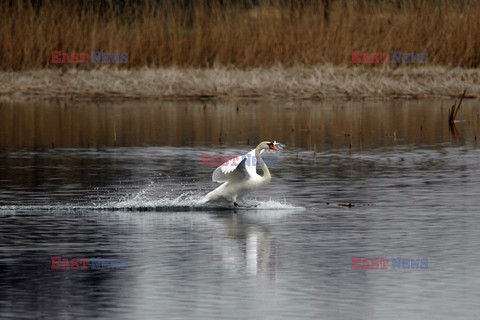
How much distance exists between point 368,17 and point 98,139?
13.0m

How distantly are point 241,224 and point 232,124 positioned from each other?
1233cm

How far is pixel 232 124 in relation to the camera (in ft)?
78.8

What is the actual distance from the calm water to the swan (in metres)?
0.20

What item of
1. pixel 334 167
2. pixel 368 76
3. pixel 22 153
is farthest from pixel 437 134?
pixel 368 76

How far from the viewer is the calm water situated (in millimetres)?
8188

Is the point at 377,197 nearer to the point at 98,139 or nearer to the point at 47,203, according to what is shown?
the point at 47,203

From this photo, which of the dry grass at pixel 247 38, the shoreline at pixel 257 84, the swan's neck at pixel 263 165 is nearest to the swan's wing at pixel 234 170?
the swan's neck at pixel 263 165

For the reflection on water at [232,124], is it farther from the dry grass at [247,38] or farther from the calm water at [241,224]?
the dry grass at [247,38]

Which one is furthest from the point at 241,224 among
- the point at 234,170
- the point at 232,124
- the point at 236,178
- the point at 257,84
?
the point at 257,84

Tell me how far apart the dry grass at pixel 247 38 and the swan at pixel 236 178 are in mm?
18898

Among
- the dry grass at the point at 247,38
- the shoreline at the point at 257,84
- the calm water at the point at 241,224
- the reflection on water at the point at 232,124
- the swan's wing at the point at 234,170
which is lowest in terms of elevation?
the calm water at the point at 241,224

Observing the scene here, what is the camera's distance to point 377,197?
13.6m

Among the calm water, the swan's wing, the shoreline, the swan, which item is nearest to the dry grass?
the shoreline

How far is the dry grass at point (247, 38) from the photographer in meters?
31.8
